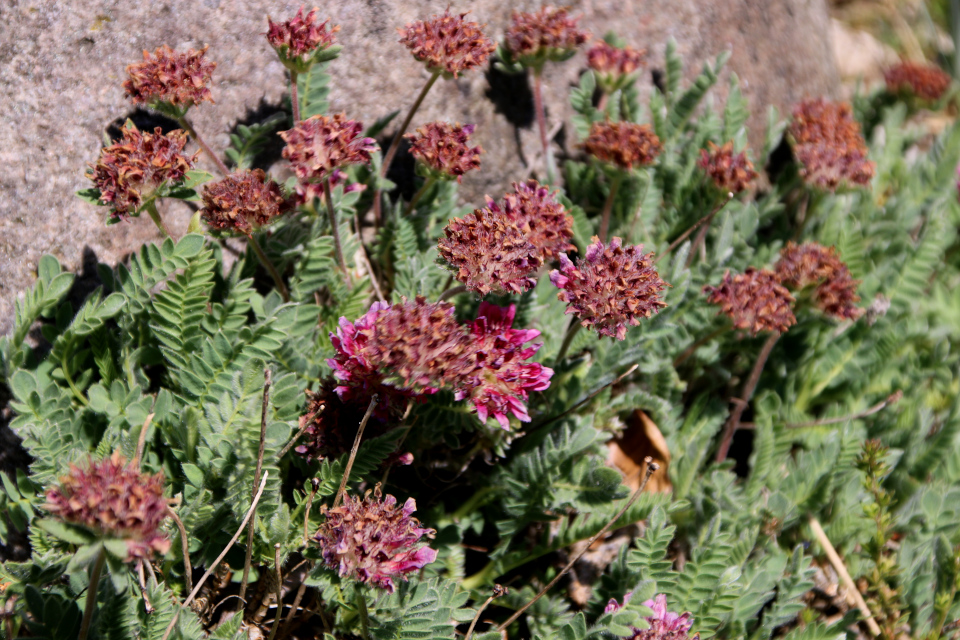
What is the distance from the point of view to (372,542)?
2.25 m

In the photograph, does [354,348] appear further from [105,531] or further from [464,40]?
[464,40]

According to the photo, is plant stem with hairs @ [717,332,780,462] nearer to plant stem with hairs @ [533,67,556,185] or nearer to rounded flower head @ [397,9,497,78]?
plant stem with hairs @ [533,67,556,185]

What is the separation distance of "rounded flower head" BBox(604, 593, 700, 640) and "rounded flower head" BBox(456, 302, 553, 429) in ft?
2.50

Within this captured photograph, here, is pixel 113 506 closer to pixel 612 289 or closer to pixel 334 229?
pixel 334 229

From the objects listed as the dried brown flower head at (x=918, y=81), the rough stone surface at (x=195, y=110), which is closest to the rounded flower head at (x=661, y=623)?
the rough stone surface at (x=195, y=110)

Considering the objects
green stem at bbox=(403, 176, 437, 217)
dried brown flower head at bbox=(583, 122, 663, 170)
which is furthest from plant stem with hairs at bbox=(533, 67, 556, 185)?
green stem at bbox=(403, 176, 437, 217)

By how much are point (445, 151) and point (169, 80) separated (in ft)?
3.15

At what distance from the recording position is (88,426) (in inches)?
110

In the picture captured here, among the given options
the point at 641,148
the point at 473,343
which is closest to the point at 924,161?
the point at 641,148

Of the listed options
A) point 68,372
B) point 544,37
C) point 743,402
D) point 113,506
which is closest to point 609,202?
point 544,37

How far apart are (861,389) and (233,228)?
2.97m

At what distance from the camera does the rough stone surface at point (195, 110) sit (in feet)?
9.36

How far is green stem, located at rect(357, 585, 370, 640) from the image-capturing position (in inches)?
91.1

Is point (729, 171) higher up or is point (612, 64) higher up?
point (612, 64)
